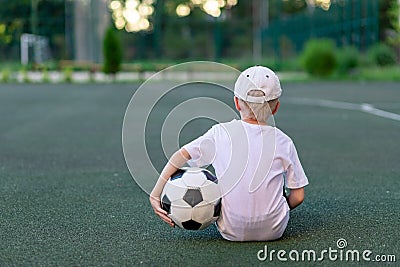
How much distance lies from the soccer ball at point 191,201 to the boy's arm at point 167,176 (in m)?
0.02

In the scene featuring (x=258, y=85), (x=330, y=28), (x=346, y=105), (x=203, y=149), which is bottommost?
(x=346, y=105)

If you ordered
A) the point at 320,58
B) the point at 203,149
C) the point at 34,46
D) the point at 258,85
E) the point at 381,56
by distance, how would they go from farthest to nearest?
the point at 34,46
the point at 320,58
the point at 381,56
the point at 203,149
the point at 258,85

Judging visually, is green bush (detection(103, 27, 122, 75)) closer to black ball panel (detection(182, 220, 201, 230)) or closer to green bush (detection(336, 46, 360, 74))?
green bush (detection(336, 46, 360, 74))

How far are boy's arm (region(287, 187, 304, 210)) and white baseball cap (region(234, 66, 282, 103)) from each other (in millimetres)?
519

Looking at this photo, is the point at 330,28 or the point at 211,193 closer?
the point at 211,193

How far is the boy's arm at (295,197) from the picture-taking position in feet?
12.2

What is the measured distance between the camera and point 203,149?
141 inches

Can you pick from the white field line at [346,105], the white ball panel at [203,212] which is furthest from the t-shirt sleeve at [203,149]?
the white field line at [346,105]

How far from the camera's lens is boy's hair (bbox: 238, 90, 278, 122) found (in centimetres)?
353

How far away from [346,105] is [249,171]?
1144 cm

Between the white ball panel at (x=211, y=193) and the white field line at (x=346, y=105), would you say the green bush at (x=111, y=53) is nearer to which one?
the white field line at (x=346, y=105)

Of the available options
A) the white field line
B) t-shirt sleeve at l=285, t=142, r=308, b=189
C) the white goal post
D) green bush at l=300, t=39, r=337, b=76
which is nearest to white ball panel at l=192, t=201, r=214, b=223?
t-shirt sleeve at l=285, t=142, r=308, b=189

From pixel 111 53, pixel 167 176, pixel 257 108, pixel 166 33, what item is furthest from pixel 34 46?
pixel 257 108

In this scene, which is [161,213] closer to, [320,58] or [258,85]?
[258,85]
